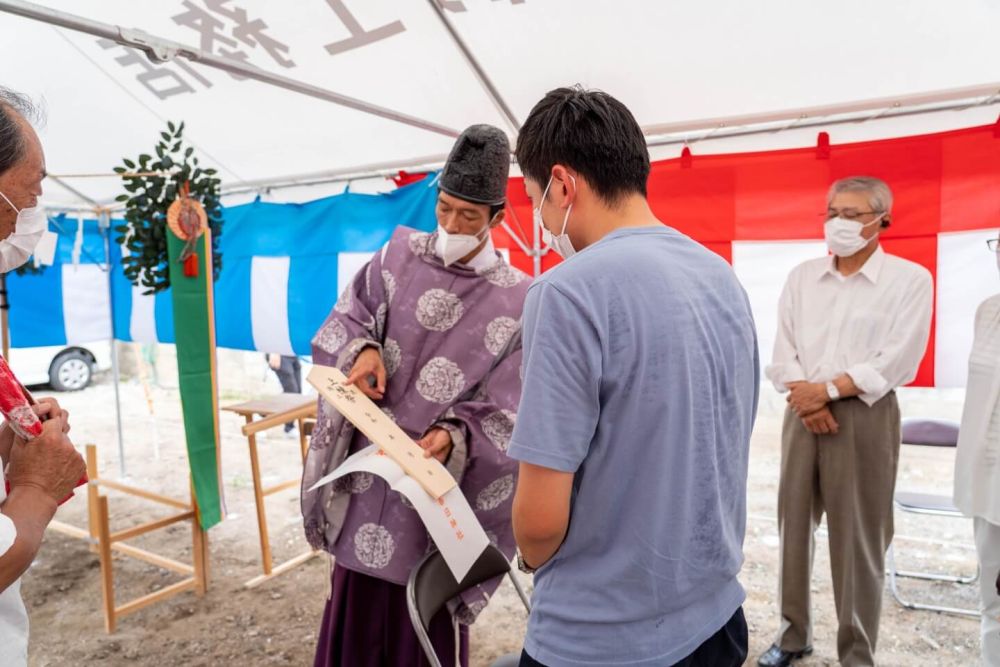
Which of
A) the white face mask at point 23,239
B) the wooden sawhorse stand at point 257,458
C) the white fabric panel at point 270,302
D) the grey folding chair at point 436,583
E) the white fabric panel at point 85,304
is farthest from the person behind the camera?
the white fabric panel at point 85,304

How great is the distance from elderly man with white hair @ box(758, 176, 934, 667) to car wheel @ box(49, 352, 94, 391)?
8.57 m

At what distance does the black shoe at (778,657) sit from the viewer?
2.34 metres

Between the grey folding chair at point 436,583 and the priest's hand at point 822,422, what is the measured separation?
1.24 m

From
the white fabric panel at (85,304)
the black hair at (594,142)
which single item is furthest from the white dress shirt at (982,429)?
the white fabric panel at (85,304)

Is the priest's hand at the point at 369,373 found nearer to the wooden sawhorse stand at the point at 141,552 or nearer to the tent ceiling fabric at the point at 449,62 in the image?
the tent ceiling fabric at the point at 449,62

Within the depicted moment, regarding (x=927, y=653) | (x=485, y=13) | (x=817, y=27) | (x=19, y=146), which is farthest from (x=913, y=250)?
(x=19, y=146)

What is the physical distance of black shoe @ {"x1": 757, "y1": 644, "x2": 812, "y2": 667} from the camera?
7.66 ft

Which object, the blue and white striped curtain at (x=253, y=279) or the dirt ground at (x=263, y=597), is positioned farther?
the blue and white striped curtain at (x=253, y=279)

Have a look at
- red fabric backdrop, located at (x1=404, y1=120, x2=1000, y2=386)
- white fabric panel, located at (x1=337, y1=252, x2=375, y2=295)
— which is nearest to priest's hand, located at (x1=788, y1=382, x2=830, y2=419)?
red fabric backdrop, located at (x1=404, y1=120, x2=1000, y2=386)

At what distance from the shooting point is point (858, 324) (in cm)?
218

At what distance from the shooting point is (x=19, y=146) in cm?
99

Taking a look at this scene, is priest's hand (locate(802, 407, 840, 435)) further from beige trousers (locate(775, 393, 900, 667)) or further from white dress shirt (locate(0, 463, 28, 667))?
white dress shirt (locate(0, 463, 28, 667))

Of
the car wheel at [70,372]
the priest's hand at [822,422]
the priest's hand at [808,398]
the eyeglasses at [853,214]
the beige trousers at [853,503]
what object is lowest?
the car wheel at [70,372]

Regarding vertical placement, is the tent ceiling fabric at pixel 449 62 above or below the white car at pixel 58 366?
above
